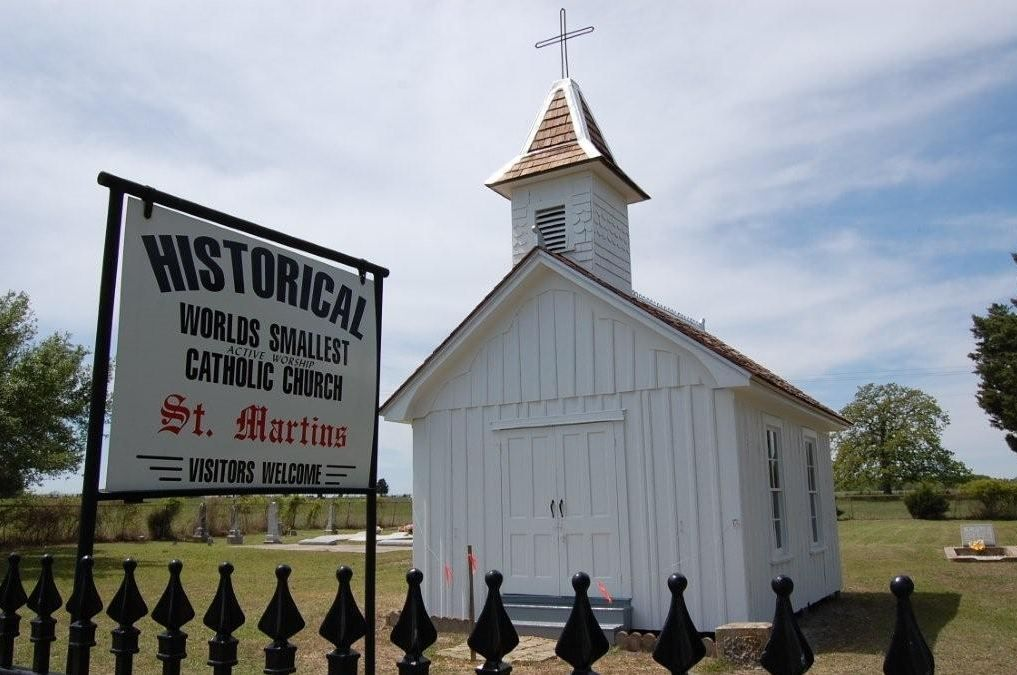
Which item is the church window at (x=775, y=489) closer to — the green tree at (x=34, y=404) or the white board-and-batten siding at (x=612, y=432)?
the white board-and-batten siding at (x=612, y=432)

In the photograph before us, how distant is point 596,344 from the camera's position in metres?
11.6

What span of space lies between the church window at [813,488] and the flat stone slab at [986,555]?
8.58m

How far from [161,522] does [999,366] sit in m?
44.3

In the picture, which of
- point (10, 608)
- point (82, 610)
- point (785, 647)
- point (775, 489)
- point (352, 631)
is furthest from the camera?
point (775, 489)

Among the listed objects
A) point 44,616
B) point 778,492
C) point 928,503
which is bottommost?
point 928,503

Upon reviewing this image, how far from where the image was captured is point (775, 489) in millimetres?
12203

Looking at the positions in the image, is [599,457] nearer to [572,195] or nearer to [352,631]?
[572,195]

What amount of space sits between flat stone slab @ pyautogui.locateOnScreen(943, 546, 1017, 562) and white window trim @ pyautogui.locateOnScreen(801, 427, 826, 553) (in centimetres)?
834

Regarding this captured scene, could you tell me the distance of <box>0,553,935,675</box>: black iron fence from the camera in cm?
191

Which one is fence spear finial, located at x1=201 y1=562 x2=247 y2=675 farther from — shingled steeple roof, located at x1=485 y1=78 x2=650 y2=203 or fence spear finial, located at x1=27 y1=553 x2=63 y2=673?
shingled steeple roof, located at x1=485 y1=78 x2=650 y2=203

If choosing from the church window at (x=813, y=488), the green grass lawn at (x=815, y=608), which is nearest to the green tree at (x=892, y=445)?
the green grass lawn at (x=815, y=608)

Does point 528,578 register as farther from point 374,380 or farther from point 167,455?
point 167,455

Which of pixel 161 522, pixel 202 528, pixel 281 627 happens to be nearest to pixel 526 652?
pixel 281 627

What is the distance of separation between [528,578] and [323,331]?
8.65 meters
